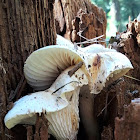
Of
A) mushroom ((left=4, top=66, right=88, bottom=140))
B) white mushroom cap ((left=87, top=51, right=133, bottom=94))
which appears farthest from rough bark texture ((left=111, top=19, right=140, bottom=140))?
mushroom ((left=4, top=66, right=88, bottom=140))

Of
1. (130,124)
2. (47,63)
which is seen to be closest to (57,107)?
(47,63)

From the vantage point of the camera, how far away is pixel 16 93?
1647 mm

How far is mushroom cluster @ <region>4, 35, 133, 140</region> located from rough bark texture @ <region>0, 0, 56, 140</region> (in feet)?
0.39

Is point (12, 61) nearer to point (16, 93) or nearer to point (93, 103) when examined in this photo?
point (16, 93)

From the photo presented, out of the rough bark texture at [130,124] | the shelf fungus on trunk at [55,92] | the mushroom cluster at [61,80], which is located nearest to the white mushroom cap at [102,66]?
the mushroom cluster at [61,80]

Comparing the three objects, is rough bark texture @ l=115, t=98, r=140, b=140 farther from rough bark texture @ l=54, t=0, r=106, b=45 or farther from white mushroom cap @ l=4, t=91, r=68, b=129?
rough bark texture @ l=54, t=0, r=106, b=45

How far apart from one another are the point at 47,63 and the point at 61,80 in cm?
19

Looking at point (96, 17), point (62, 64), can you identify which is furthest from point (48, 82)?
point (96, 17)

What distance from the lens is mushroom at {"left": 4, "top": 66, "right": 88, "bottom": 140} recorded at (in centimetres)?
135

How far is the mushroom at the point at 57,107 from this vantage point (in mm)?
1346

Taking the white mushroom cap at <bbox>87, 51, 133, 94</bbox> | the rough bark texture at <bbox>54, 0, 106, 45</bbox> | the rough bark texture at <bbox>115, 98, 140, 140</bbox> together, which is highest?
the rough bark texture at <bbox>54, 0, 106, 45</bbox>

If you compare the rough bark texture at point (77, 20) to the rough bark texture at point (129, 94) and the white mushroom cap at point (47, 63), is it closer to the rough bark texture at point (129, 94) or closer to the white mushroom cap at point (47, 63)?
the rough bark texture at point (129, 94)

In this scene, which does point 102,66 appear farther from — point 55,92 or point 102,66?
point 55,92

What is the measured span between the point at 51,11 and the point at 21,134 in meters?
1.12
